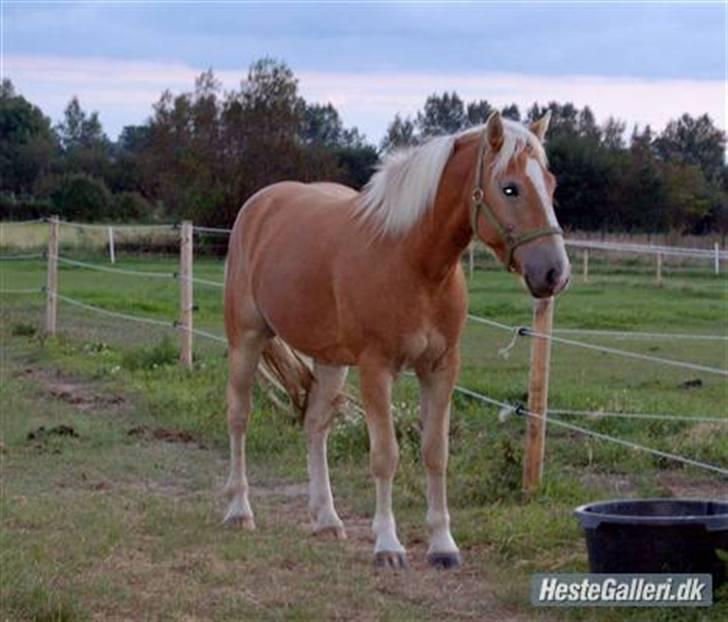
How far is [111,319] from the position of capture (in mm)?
19625

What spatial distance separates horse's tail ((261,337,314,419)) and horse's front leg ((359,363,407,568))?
169cm

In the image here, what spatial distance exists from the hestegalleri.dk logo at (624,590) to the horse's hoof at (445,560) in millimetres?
664

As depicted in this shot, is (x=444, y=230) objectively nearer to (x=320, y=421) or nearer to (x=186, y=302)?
(x=320, y=421)

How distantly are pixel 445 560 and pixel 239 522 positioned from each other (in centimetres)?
129

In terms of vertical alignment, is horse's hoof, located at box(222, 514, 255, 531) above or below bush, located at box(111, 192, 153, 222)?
above

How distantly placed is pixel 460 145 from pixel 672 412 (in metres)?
4.30

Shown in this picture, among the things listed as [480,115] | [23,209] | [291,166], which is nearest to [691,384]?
[480,115]

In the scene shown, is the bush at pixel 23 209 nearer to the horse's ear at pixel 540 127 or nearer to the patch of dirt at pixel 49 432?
the patch of dirt at pixel 49 432

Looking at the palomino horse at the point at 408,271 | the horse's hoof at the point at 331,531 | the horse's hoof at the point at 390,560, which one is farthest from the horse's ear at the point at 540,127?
the horse's hoof at the point at 331,531

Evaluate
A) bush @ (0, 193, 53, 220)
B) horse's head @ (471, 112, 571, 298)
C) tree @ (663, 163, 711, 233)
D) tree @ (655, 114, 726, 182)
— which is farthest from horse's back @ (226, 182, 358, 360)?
bush @ (0, 193, 53, 220)

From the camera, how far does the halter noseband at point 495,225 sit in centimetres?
546

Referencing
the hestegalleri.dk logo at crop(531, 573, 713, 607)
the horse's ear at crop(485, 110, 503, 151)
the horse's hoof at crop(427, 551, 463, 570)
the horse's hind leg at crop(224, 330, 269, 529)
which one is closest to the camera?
the hestegalleri.dk logo at crop(531, 573, 713, 607)

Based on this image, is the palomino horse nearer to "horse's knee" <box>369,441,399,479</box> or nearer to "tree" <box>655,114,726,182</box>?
"horse's knee" <box>369,441,399,479</box>

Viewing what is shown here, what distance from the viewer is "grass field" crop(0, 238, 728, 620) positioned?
17.7 ft
